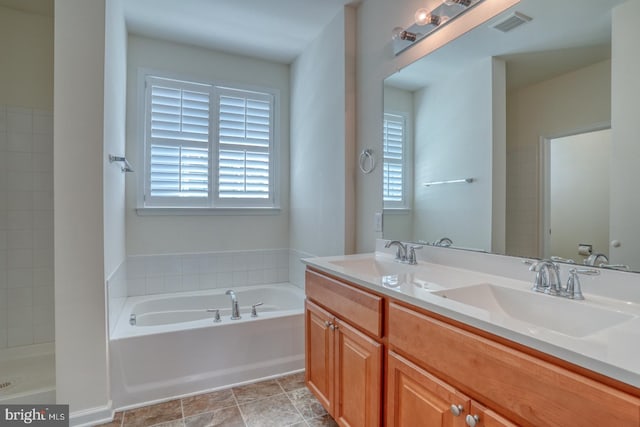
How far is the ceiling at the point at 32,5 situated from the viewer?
87.9 inches

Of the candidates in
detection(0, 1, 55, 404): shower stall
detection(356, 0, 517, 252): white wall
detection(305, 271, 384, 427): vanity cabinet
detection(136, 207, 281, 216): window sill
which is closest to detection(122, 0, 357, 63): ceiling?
detection(356, 0, 517, 252): white wall

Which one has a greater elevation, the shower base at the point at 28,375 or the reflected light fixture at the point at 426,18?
the reflected light fixture at the point at 426,18

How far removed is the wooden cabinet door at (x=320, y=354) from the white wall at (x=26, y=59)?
8.12 ft

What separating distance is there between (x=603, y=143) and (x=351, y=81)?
5.45 feet

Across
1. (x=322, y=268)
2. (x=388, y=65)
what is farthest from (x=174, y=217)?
(x=388, y=65)

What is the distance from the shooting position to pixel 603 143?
1.12 m

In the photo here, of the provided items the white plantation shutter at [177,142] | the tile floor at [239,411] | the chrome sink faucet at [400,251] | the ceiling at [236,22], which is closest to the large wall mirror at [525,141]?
the chrome sink faucet at [400,251]

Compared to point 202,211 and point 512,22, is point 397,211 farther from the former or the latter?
point 202,211

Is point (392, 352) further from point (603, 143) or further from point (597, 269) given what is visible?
point (603, 143)

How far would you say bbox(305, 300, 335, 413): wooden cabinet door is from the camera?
64.5 inches

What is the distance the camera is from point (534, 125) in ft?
4.39

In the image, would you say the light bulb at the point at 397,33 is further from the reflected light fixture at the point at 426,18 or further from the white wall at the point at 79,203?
the white wall at the point at 79,203

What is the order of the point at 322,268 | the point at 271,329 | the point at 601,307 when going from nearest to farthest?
the point at 601,307
the point at 322,268
the point at 271,329

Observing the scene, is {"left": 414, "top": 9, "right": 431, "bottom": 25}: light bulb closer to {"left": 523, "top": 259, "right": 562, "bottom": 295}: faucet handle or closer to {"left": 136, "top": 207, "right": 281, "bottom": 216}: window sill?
{"left": 523, "top": 259, "right": 562, "bottom": 295}: faucet handle
